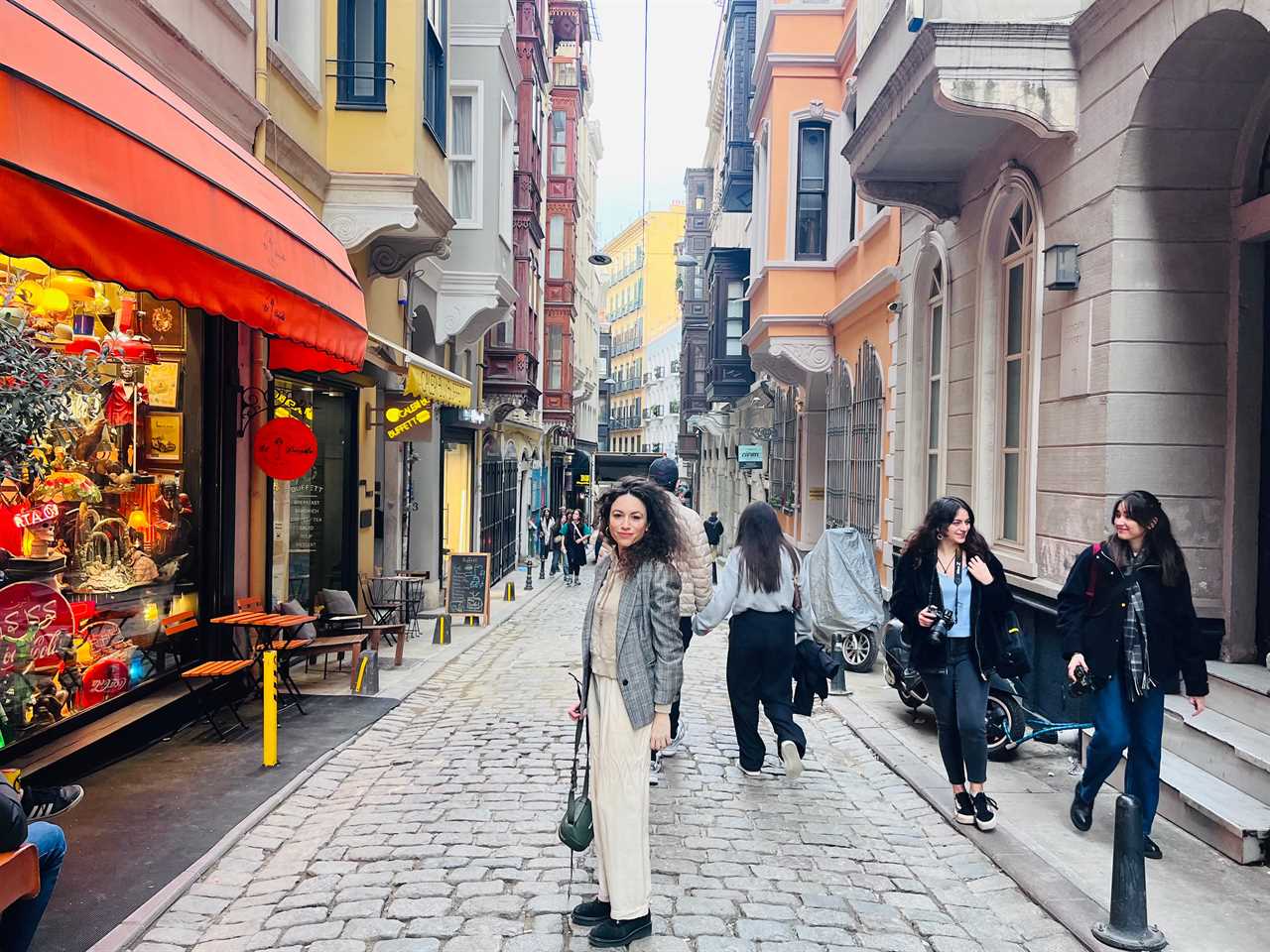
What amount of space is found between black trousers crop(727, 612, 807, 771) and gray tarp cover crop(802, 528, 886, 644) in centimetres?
385

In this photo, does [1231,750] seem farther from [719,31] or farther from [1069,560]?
[719,31]

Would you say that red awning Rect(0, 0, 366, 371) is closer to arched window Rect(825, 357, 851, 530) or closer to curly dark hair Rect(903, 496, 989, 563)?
curly dark hair Rect(903, 496, 989, 563)

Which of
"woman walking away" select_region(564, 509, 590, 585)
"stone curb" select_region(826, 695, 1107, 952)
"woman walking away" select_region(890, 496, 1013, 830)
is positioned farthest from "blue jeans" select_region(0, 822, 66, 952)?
"woman walking away" select_region(564, 509, 590, 585)

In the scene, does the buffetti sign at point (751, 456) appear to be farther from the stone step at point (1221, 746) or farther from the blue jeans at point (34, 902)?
the blue jeans at point (34, 902)

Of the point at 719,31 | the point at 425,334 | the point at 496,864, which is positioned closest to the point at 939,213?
the point at 496,864

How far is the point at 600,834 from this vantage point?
4379 mm

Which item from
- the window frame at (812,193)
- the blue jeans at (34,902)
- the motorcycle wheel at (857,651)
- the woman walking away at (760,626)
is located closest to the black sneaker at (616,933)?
the blue jeans at (34,902)

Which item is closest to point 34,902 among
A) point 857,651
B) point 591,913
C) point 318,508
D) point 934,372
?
point 591,913

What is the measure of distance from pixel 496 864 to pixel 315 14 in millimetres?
9452

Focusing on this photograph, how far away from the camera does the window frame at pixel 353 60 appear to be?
11.2 m

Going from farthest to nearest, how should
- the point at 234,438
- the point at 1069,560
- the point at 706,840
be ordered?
1. the point at 234,438
2. the point at 1069,560
3. the point at 706,840

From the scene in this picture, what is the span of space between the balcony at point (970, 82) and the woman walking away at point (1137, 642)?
142 inches

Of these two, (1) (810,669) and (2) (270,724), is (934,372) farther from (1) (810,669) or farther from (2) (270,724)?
(2) (270,724)

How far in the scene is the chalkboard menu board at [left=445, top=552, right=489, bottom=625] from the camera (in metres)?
15.2
